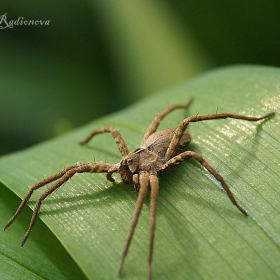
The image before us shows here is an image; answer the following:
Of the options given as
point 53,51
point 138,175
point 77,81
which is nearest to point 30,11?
point 53,51

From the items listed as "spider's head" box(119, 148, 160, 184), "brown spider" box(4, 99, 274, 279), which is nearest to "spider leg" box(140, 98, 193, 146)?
"brown spider" box(4, 99, 274, 279)

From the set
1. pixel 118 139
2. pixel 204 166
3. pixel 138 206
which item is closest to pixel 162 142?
pixel 118 139

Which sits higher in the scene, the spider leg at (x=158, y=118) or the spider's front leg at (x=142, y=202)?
the spider leg at (x=158, y=118)

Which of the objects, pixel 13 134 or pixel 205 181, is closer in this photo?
pixel 205 181

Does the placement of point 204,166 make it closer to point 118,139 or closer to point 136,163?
point 136,163

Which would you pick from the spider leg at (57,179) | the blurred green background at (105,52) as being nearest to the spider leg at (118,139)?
the spider leg at (57,179)

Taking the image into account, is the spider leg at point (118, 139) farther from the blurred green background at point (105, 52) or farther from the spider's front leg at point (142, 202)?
the blurred green background at point (105, 52)

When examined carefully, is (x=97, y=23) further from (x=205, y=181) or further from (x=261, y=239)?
(x=261, y=239)
